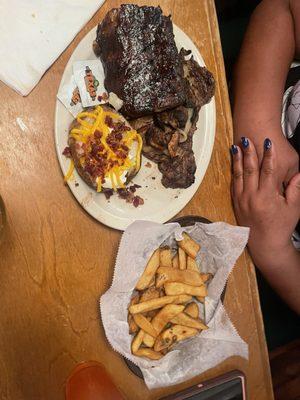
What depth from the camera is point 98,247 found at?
1452 millimetres

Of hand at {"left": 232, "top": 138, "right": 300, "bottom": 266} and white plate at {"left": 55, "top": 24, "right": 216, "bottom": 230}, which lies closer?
white plate at {"left": 55, "top": 24, "right": 216, "bottom": 230}

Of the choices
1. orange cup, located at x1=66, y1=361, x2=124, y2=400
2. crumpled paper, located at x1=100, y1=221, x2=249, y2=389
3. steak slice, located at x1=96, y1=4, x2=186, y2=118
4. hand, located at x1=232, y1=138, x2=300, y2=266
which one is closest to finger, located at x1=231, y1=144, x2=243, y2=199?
hand, located at x1=232, y1=138, x2=300, y2=266

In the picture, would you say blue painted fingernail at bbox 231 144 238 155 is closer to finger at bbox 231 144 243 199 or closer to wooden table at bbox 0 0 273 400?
finger at bbox 231 144 243 199

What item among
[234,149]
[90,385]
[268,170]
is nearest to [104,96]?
[234,149]

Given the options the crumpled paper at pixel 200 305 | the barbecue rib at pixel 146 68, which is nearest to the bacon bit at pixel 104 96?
the barbecue rib at pixel 146 68

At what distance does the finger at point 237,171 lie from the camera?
5.16ft

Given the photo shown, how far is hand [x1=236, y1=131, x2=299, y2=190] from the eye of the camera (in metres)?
1.62

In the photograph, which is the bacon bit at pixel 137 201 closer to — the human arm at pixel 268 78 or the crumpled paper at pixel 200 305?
the crumpled paper at pixel 200 305

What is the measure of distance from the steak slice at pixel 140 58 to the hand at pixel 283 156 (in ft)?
1.27

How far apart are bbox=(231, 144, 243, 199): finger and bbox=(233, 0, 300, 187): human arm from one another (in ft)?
0.21

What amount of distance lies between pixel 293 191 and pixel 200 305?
496 millimetres

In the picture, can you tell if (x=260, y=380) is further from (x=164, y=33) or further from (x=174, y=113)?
(x=164, y=33)

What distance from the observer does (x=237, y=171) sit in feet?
5.21

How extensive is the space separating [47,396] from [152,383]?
315mm
